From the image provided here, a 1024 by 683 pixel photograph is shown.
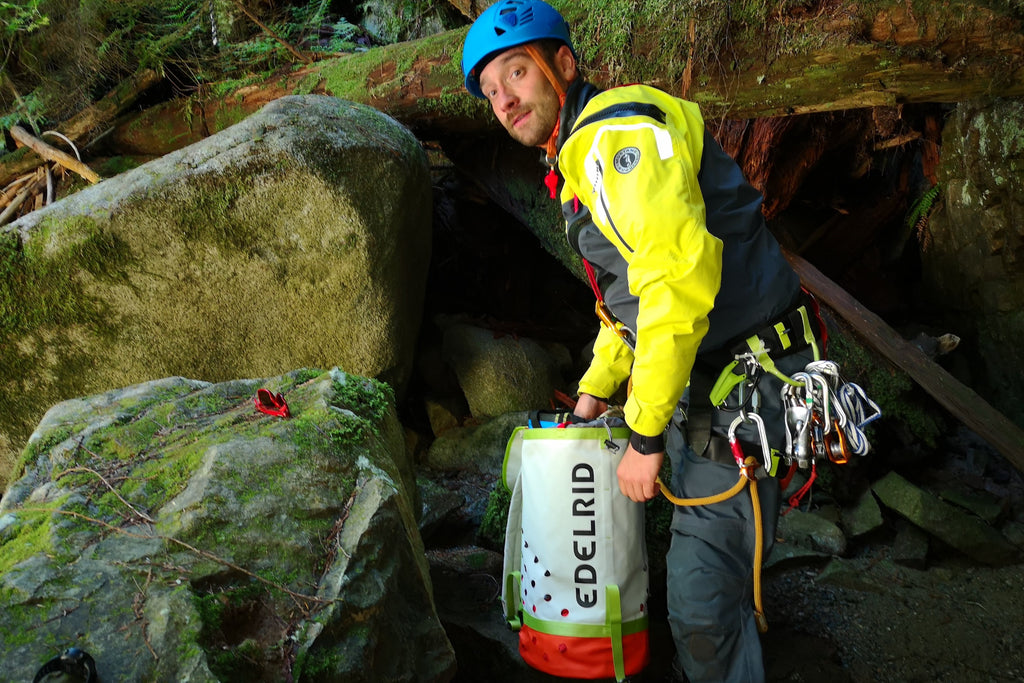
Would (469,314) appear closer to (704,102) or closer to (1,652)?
(704,102)

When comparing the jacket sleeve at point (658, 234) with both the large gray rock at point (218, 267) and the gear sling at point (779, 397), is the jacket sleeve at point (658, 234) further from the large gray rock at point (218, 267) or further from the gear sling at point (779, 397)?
the large gray rock at point (218, 267)

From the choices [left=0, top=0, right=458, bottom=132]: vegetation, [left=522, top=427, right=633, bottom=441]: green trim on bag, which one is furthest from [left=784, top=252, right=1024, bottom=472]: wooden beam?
[left=0, top=0, right=458, bottom=132]: vegetation

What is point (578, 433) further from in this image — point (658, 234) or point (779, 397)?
point (658, 234)

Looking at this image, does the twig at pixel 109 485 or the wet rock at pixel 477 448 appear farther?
the wet rock at pixel 477 448

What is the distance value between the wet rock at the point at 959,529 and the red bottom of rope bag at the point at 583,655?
3.10 meters

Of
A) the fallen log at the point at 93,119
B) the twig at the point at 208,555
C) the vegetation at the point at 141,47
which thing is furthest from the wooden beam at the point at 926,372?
the fallen log at the point at 93,119

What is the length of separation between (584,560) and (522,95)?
198 cm

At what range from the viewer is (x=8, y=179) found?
275 inches

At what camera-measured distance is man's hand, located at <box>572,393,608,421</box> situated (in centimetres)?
333

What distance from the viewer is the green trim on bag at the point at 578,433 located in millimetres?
2859

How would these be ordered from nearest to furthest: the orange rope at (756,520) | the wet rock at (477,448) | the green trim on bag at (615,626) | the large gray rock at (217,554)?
the large gray rock at (217,554) < the orange rope at (756,520) < the green trim on bag at (615,626) < the wet rock at (477,448)

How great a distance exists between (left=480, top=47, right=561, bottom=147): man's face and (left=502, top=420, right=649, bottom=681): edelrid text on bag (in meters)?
1.29

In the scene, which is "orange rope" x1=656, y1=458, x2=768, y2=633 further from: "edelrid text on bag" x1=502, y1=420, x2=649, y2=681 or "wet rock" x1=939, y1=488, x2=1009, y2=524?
"wet rock" x1=939, y1=488, x2=1009, y2=524

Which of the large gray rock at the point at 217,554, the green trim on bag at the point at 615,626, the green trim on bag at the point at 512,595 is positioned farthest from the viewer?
the green trim on bag at the point at 512,595
